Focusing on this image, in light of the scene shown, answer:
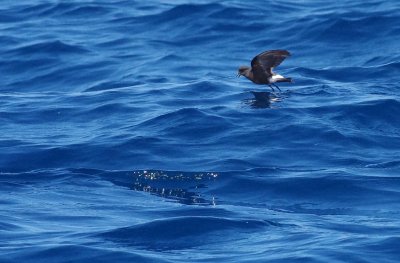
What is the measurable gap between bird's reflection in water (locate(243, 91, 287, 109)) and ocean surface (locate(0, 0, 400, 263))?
5cm

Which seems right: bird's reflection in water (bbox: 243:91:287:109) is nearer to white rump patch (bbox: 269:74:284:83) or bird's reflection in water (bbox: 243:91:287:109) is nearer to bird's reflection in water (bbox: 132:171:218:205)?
white rump patch (bbox: 269:74:284:83)

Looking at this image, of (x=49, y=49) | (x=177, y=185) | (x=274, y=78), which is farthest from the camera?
(x=49, y=49)

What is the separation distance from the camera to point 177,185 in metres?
12.7

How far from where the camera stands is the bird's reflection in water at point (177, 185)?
1219 centimetres

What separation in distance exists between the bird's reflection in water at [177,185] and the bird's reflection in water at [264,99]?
3208 mm

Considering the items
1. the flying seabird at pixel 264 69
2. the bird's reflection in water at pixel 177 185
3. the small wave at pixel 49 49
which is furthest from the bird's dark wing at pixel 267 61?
the small wave at pixel 49 49

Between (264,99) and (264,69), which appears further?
(264,69)

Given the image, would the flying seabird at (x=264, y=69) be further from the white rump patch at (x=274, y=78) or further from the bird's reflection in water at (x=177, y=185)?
the bird's reflection in water at (x=177, y=185)

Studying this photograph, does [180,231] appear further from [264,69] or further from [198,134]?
[264,69]

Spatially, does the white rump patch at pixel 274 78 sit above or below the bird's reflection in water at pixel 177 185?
above

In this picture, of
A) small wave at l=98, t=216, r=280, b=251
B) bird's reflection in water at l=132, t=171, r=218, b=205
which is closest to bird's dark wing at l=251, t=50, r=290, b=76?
bird's reflection in water at l=132, t=171, r=218, b=205

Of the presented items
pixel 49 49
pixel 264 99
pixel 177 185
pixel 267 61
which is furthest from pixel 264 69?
pixel 49 49

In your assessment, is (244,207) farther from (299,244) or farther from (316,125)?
(316,125)

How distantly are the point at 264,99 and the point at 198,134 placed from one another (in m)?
2.16
